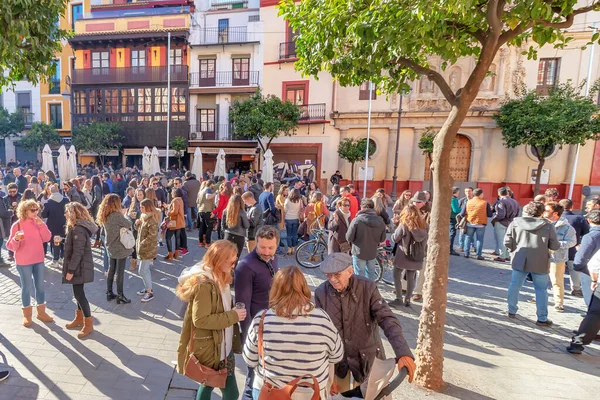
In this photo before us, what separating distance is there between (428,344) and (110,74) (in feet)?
93.5

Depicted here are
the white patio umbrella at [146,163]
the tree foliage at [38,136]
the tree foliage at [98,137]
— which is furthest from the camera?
the tree foliage at [38,136]

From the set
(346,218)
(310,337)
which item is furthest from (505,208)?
(310,337)

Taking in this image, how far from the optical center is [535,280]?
528 cm

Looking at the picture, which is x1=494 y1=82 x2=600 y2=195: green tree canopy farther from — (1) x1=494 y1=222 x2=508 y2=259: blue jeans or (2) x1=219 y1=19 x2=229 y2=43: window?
(2) x1=219 y1=19 x2=229 y2=43: window

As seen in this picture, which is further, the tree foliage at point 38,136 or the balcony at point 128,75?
the tree foliage at point 38,136

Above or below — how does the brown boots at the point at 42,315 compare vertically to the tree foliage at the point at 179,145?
below

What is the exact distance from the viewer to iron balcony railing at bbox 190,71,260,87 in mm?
23427

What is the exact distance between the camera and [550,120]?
1521 cm

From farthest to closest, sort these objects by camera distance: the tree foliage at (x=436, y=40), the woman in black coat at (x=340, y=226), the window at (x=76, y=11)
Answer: the window at (x=76, y=11) < the woman in black coat at (x=340, y=226) < the tree foliage at (x=436, y=40)

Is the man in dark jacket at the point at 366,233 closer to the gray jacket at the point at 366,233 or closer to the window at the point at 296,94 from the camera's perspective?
the gray jacket at the point at 366,233

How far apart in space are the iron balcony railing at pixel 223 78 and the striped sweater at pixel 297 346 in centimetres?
2302

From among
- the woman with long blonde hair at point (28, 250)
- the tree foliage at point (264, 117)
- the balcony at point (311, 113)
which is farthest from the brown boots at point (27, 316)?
the balcony at point (311, 113)

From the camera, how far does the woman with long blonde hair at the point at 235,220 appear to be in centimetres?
617

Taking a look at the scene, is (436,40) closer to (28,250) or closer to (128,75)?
(28,250)
